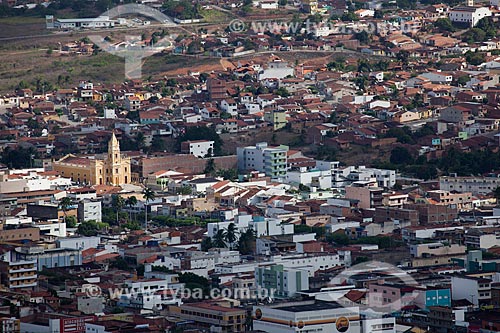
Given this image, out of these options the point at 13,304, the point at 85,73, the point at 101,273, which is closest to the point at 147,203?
the point at 101,273

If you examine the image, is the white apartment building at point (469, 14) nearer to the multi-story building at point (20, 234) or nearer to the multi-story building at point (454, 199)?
the multi-story building at point (454, 199)

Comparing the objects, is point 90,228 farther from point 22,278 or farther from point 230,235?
point 22,278

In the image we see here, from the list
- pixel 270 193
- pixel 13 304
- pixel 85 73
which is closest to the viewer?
pixel 13 304

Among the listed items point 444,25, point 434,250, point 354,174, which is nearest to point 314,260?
point 434,250

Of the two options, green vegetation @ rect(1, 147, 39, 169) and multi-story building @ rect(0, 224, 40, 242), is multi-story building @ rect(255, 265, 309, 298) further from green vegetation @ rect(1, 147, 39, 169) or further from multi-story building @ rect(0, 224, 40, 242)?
green vegetation @ rect(1, 147, 39, 169)

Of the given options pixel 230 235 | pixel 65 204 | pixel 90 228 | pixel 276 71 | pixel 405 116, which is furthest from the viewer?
pixel 276 71

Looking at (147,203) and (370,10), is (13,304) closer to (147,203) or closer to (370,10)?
(147,203)
